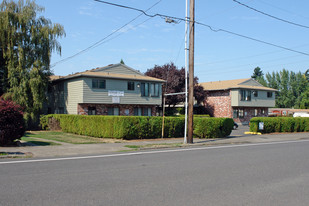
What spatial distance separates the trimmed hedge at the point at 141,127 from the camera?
781 inches

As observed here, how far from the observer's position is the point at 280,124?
29.3 metres

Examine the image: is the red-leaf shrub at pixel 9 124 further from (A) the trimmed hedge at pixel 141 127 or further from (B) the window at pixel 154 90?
(B) the window at pixel 154 90

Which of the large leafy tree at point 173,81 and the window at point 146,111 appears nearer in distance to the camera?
the window at point 146,111

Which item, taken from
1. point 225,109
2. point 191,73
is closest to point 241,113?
point 225,109

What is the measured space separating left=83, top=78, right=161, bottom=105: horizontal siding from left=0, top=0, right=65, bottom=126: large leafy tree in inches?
176

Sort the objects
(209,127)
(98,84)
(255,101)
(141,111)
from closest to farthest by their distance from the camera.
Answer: (209,127), (98,84), (141,111), (255,101)

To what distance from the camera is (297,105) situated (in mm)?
92125

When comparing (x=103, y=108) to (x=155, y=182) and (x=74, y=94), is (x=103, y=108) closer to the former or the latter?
(x=74, y=94)

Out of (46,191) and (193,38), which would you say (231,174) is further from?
(193,38)

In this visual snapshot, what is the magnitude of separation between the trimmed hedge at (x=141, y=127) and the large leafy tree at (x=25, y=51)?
860cm

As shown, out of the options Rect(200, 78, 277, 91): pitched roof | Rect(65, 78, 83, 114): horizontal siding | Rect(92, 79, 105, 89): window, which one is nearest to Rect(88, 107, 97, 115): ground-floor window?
Rect(65, 78, 83, 114): horizontal siding

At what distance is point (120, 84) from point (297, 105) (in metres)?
75.2

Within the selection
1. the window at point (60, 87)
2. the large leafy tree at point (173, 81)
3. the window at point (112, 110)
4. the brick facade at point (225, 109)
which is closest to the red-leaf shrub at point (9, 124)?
the window at point (112, 110)

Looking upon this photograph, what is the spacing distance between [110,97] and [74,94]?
12.7ft
